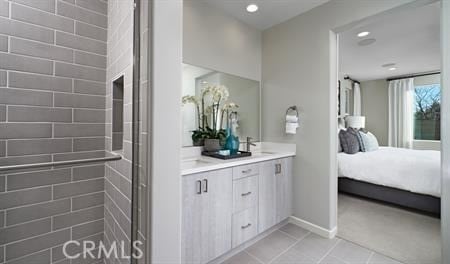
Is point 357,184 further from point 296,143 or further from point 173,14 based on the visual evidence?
point 173,14

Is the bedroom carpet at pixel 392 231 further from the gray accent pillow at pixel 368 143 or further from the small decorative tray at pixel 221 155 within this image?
the small decorative tray at pixel 221 155

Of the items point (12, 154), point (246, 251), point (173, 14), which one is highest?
point (173, 14)

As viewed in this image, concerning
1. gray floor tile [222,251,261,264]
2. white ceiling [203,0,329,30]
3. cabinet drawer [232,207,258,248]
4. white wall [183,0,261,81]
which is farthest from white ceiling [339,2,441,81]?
gray floor tile [222,251,261,264]

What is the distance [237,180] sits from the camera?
1.69 meters

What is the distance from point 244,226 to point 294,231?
755mm

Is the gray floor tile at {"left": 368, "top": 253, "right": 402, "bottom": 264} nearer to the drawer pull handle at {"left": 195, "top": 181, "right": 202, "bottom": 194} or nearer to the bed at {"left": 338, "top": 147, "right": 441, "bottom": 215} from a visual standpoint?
the bed at {"left": 338, "top": 147, "right": 441, "bottom": 215}

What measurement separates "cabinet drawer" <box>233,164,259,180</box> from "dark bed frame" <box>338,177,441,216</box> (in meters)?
2.23

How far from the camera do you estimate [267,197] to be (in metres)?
2.00

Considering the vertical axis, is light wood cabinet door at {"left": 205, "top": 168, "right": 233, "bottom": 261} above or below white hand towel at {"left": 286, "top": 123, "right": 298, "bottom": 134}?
below

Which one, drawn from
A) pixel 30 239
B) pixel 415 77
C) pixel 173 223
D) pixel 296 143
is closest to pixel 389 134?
pixel 415 77

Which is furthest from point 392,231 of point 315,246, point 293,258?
point 293,258

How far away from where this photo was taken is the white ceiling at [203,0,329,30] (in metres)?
2.08

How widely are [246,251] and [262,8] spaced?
2.52m
